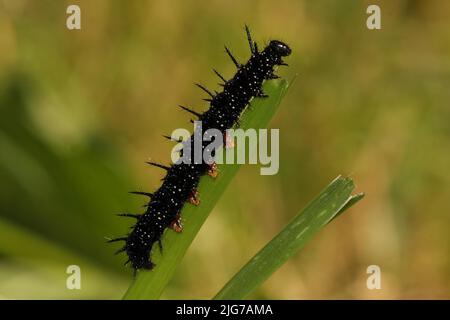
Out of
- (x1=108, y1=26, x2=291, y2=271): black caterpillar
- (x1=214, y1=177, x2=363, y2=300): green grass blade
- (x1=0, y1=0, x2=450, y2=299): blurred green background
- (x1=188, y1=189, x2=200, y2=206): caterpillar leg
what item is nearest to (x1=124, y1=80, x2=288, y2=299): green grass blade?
(x1=188, y1=189, x2=200, y2=206): caterpillar leg

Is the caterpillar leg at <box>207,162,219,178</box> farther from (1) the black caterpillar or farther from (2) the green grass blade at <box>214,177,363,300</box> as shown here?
(2) the green grass blade at <box>214,177,363,300</box>

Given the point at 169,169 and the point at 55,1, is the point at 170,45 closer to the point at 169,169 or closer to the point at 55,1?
the point at 55,1

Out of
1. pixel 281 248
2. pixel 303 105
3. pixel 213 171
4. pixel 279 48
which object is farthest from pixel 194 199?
pixel 303 105

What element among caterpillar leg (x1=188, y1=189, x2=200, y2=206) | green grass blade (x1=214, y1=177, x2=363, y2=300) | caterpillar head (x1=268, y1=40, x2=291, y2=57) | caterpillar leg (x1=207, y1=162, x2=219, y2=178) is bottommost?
green grass blade (x1=214, y1=177, x2=363, y2=300)

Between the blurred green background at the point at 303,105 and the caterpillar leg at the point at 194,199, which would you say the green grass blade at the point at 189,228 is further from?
the blurred green background at the point at 303,105

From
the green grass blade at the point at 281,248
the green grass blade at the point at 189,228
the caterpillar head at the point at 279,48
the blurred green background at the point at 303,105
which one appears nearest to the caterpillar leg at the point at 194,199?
the green grass blade at the point at 189,228
